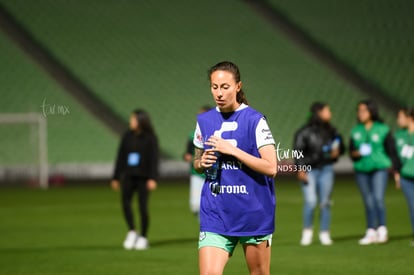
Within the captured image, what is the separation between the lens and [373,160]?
14133 millimetres

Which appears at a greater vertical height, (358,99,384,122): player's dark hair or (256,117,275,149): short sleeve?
(358,99,384,122): player's dark hair

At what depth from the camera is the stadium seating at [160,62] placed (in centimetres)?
3189

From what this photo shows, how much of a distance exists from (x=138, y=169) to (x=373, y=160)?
3.60 m

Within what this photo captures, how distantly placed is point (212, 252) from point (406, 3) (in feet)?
114

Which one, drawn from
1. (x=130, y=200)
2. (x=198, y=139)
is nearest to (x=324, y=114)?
(x=130, y=200)

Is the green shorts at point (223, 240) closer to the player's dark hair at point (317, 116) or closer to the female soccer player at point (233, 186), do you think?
the female soccer player at point (233, 186)

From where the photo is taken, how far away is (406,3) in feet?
130

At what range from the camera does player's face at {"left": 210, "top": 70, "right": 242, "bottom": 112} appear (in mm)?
6484

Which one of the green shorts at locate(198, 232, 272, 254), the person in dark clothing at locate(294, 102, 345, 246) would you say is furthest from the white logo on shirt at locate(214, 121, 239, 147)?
the person in dark clothing at locate(294, 102, 345, 246)

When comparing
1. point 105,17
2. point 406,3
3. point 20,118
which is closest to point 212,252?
point 20,118

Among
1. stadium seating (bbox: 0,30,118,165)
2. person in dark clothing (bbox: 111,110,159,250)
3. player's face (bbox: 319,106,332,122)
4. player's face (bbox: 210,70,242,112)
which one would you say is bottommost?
player's face (bbox: 210,70,242,112)

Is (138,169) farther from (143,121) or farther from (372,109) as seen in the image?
(372,109)

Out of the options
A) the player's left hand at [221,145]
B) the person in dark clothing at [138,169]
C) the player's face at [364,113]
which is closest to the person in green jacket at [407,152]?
the player's face at [364,113]

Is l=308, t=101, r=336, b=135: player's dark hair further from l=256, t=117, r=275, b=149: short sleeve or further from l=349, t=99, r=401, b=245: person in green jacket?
l=256, t=117, r=275, b=149: short sleeve
